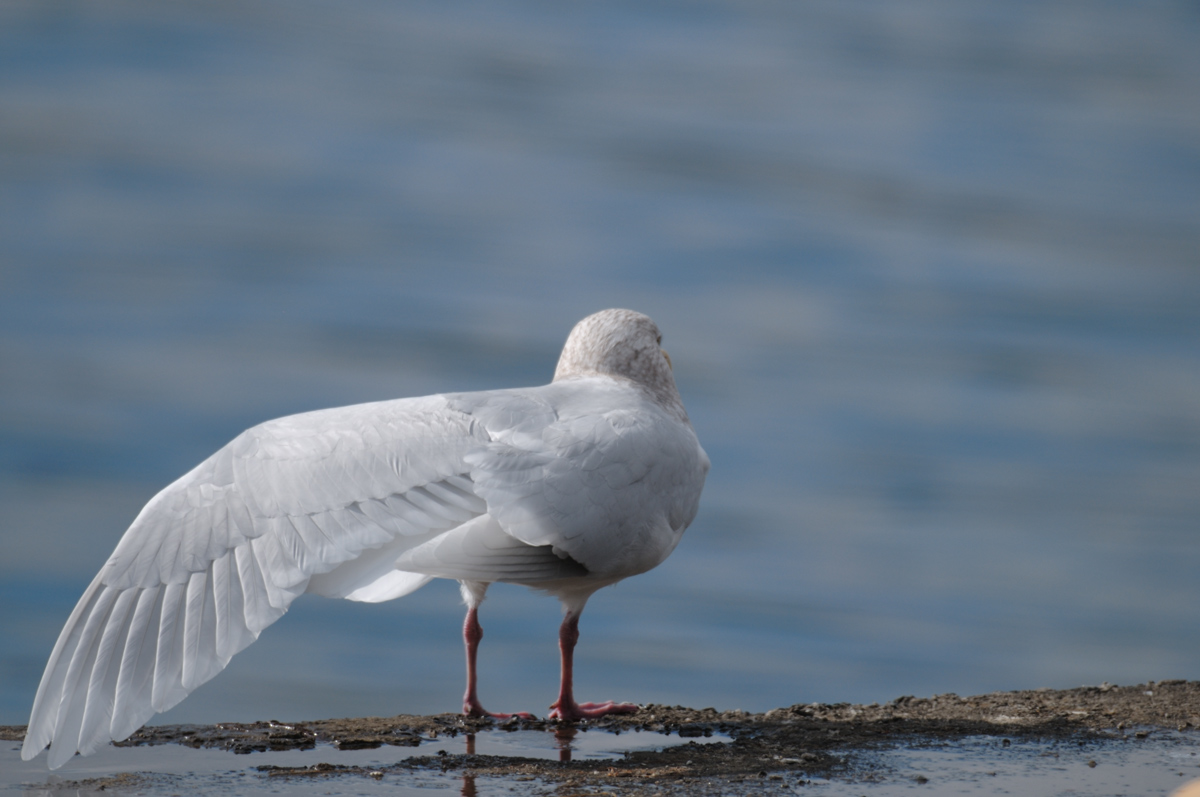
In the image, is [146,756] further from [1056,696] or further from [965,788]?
[1056,696]

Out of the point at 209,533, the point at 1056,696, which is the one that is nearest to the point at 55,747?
the point at 209,533

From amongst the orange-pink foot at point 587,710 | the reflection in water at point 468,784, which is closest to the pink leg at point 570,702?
the orange-pink foot at point 587,710

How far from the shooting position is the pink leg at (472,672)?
4.61 metres

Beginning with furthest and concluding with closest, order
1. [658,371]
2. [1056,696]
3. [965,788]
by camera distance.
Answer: [658,371] < [1056,696] < [965,788]

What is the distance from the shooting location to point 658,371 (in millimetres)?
5312

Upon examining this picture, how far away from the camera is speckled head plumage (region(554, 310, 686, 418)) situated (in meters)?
5.24

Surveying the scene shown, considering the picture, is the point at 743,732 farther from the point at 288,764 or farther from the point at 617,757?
the point at 288,764

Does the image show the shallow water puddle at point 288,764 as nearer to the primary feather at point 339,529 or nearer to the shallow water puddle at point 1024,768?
the primary feather at point 339,529

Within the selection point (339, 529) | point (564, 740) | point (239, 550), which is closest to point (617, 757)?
point (564, 740)

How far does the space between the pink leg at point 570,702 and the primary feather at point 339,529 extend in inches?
16.4

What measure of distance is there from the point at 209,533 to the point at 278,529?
25 centimetres

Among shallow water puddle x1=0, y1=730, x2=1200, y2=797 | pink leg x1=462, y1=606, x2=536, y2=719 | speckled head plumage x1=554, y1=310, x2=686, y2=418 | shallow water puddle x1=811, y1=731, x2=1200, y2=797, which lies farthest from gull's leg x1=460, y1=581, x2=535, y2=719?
shallow water puddle x1=811, y1=731, x2=1200, y2=797

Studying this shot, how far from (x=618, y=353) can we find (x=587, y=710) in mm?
1489

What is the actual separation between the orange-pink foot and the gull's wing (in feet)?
3.36
